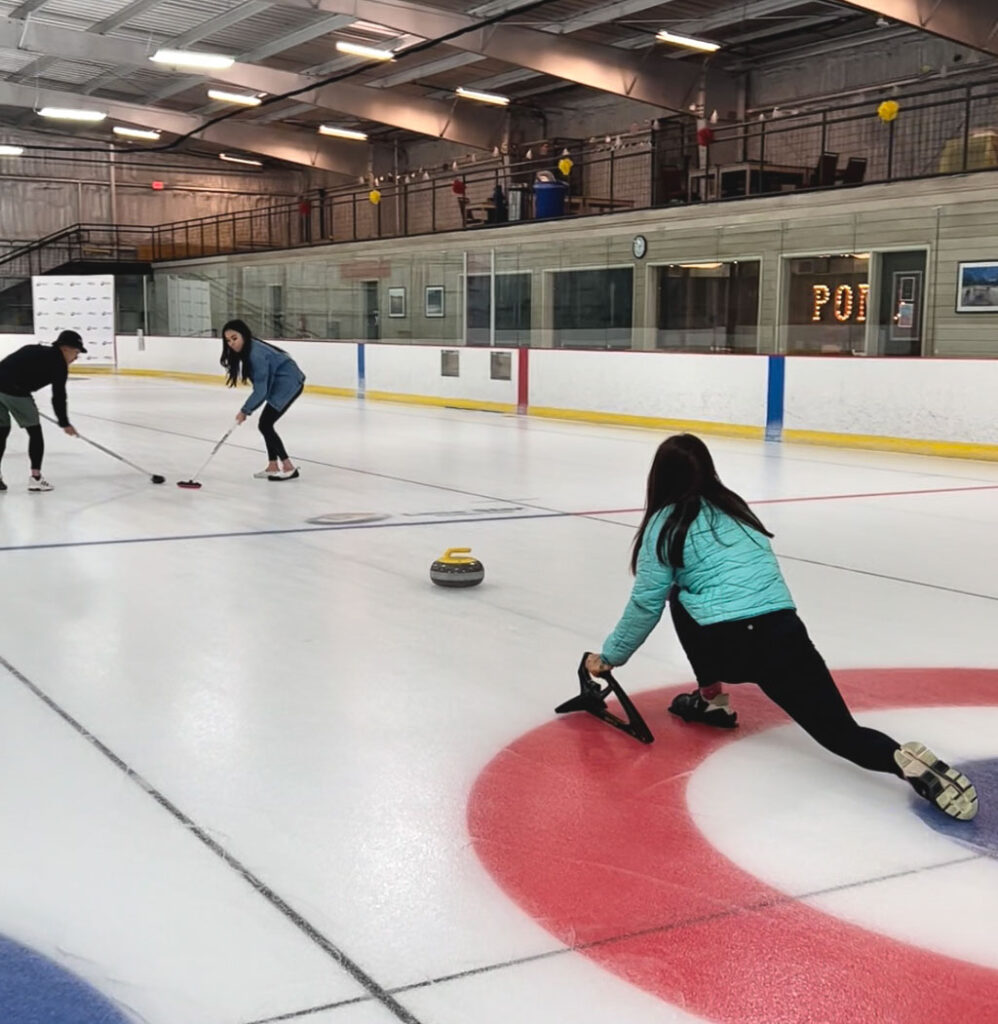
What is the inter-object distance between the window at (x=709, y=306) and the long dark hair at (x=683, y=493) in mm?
11750

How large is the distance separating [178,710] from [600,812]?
1.50 m

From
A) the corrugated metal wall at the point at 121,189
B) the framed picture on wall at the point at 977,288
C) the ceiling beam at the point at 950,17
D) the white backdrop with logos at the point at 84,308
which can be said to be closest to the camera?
the framed picture on wall at the point at 977,288

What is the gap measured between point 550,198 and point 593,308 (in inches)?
223

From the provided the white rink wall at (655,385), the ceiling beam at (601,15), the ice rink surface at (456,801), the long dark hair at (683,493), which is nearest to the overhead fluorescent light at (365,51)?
the ceiling beam at (601,15)

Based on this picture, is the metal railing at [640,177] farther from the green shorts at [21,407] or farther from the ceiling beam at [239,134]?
the green shorts at [21,407]

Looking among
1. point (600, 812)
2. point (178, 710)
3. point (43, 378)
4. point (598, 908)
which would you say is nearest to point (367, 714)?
point (178, 710)

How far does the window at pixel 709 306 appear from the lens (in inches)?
599

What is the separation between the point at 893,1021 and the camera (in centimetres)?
222

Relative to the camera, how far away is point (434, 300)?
20234 mm

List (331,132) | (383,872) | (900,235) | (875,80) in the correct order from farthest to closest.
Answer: (331,132)
(875,80)
(900,235)
(383,872)

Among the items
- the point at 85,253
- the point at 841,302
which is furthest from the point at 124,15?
the point at 85,253

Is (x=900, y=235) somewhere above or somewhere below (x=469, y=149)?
below

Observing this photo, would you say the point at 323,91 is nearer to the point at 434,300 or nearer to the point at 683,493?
Answer: the point at 434,300

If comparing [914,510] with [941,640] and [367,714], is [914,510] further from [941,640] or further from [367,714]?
[367,714]
